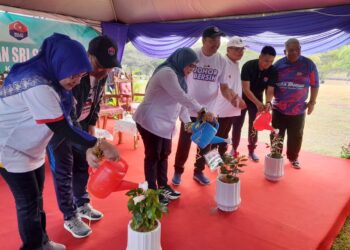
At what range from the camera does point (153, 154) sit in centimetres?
189

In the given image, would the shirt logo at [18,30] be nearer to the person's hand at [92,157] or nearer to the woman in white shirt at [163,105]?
the woman in white shirt at [163,105]

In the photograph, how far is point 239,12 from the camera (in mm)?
3336

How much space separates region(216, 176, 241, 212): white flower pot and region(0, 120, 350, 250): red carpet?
0.05 metres

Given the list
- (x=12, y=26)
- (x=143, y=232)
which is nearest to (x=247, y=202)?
(x=143, y=232)

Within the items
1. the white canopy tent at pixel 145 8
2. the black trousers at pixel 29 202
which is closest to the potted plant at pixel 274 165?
the white canopy tent at pixel 145 8

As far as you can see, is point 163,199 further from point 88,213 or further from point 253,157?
point 253,157

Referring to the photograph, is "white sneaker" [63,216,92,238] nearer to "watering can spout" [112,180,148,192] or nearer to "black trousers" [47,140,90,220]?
"black trousers" [47,140,90,220]

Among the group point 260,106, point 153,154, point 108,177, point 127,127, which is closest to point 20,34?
point 127,127

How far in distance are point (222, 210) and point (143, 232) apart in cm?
82

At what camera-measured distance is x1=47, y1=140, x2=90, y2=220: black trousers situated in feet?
4.84

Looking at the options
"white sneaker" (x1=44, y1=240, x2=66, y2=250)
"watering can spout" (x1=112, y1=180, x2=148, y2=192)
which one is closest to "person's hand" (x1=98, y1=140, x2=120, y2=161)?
"watering can spout" (x1=112, y1=180, x2=148, y2=192)

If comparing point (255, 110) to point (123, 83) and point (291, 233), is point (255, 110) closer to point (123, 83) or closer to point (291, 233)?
point (291, 233)

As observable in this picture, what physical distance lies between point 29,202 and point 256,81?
7.39 feet

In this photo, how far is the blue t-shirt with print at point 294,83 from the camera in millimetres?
2645
